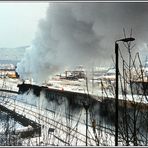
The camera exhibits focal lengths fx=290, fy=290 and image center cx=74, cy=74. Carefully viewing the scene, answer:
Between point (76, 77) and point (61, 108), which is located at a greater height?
point (76, 77)

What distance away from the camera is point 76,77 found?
5145 mm

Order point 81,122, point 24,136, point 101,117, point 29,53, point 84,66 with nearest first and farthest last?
1. point 24,136
2. point 101,117
3. point 81,122
4. point 84,66
5. point 29,53

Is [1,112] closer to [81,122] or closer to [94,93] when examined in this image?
[81,122]

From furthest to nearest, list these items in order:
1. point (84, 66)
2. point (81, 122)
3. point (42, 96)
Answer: point (42, 96)
point (84, 66)
point (81, 122)

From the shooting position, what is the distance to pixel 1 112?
4.14m

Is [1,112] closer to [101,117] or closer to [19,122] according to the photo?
[19,122]

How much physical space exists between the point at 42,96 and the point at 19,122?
227 centimetres

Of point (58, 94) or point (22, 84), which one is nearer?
point (58, 94)

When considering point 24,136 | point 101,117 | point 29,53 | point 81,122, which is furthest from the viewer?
point 29,53

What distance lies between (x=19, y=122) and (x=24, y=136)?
89 cm

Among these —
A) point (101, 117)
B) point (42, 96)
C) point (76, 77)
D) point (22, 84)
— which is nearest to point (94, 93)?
point (76, 77)

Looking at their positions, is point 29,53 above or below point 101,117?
above

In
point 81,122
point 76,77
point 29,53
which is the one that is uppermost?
point 29,53

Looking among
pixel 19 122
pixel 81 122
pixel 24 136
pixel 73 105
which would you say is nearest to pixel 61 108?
pixel 73 105
